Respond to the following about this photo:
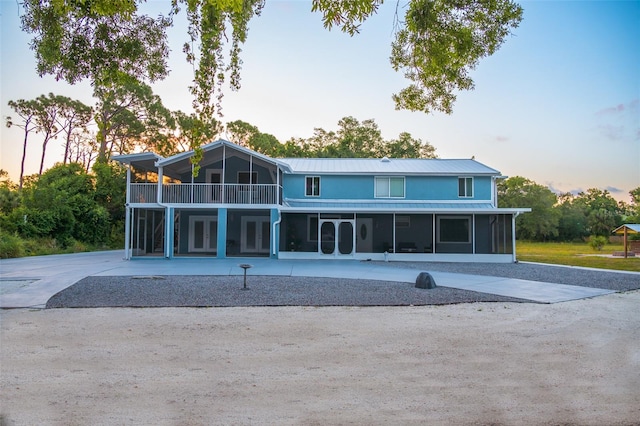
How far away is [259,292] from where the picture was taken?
1073cm

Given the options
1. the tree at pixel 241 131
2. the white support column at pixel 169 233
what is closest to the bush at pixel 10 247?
the white support column at pixel 169 233

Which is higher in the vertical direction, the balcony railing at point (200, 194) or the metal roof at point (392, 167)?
the metal roof at point (392, 167)

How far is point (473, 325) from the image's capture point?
7.56 m

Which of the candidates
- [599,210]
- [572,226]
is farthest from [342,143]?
[599,210]

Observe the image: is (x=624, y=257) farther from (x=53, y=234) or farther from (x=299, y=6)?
(x=53, y=234)

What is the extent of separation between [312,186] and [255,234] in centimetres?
401

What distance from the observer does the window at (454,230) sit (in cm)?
2194

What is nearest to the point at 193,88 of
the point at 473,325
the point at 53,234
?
the point at 473,325

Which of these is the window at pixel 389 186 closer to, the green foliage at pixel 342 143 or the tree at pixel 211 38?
the green foliage at pixel 342 143

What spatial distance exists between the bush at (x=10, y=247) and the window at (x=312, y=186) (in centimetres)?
1401

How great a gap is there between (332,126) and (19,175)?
27.9m

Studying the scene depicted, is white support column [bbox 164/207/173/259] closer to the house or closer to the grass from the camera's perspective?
the house

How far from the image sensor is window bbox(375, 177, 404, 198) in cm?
2364

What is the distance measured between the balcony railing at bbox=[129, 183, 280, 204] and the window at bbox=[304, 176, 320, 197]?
2.91m
